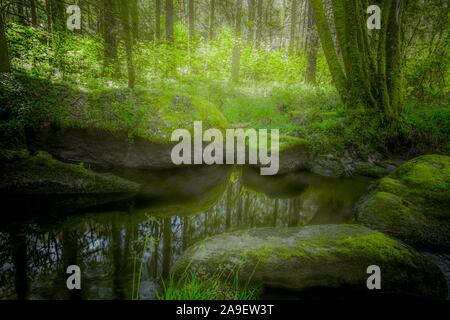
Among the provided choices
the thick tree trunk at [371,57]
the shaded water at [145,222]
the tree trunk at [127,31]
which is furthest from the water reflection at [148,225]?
the tree trunk at [127,31]

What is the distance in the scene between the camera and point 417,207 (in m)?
3.46

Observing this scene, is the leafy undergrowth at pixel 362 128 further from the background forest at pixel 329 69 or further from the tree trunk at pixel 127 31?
the tree trunk at pixel 127 31

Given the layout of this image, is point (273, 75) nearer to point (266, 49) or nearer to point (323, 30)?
point (266, 49)

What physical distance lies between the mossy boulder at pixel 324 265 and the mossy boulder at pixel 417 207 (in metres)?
0.78

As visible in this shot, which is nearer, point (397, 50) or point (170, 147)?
point (170, 147)

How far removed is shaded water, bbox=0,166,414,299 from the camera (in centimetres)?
231

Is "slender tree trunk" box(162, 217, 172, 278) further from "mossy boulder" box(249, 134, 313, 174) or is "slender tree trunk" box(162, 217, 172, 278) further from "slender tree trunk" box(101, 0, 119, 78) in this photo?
"slender tree trunk" box(101, 0, 119, 78)

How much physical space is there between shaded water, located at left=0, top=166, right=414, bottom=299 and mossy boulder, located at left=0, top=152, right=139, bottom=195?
297 mm

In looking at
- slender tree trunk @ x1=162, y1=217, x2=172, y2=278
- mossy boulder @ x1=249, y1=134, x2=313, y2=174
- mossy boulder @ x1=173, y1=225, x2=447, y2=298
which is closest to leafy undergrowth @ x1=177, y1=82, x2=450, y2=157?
mossy boulder @ x1=249, y1=134, x2=313, y2=174

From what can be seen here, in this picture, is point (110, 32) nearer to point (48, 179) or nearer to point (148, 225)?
point (48, 179)

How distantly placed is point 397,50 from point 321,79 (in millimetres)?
5650

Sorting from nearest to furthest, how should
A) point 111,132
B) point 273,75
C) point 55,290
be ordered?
point 55,290
point 111,132
point 273,75

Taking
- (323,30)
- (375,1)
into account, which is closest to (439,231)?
(323,30)

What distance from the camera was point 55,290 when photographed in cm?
212
